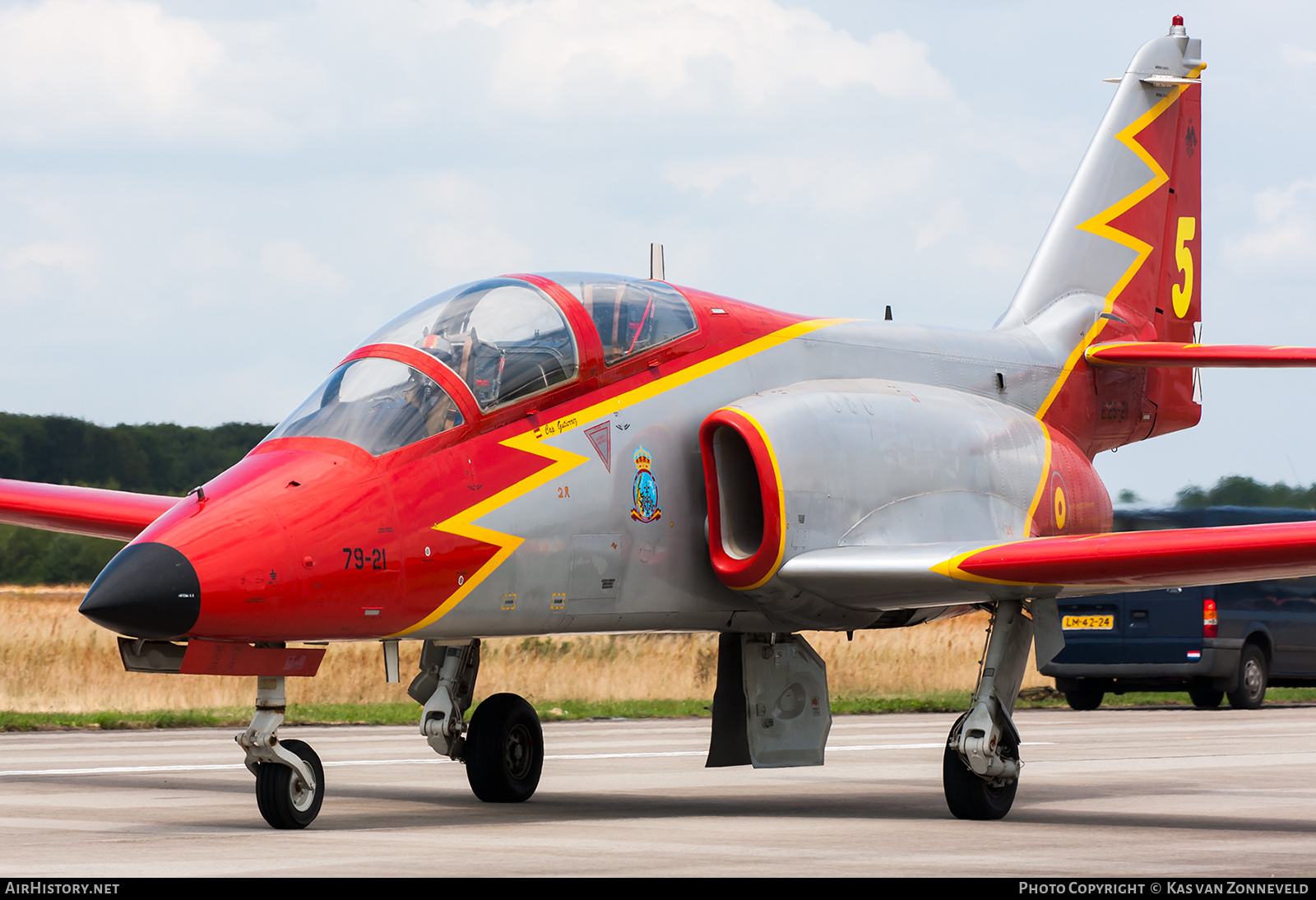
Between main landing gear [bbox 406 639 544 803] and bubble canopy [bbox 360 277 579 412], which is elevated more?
bubble canopy [bbox 360 277 579 412]

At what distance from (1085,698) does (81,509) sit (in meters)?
15.1

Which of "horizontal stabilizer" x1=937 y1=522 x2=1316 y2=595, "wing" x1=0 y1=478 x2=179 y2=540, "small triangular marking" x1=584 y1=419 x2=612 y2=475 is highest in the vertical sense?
"small triangular marking" x1=584 y1=419 x2=612 y2=475

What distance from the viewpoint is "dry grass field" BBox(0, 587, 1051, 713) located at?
75.8 feet

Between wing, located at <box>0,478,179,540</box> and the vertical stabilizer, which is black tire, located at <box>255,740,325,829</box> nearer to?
wing, located at <box>0,478,179,540</box>

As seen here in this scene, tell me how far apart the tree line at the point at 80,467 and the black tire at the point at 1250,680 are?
20057mm

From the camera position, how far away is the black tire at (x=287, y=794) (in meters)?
9.62

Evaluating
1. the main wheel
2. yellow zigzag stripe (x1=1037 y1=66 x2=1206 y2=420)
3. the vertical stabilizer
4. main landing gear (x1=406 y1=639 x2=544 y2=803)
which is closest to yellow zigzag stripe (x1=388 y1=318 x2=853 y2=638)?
main landing gear (x1=406 y1=639 x2=544 y2=803)

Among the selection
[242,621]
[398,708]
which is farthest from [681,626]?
[398,708]

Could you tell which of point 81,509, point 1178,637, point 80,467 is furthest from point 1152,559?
point 80,467

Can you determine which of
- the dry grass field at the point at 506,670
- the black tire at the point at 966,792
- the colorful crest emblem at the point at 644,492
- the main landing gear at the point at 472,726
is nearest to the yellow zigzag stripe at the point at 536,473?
the colorful crest emblem at the point at 644,492

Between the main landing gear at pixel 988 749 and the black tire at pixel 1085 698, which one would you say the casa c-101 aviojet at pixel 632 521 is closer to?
the main landing gear at pixel 988 749

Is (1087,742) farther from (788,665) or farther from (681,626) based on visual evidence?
(681,626)

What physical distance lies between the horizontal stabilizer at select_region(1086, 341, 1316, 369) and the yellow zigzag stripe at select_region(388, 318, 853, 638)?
5.13 metres

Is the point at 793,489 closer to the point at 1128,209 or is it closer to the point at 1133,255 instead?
the point at 1133,255
